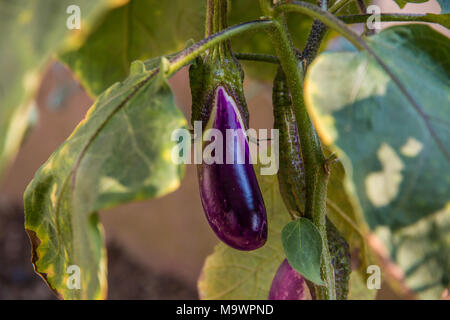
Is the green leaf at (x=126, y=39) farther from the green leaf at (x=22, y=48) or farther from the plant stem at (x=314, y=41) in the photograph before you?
the green leaf at (x=22, y=48)

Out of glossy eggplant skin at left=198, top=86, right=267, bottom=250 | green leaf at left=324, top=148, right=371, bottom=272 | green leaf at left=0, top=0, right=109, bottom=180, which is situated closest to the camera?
green leaf at left=0, top=0, right=109, bottom=180

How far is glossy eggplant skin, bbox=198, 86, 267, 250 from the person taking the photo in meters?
0.33

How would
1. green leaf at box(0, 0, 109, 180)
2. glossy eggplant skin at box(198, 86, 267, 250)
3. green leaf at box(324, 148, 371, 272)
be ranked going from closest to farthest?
green leaf at box(0, 0, 109, 180) → glossy eggplant skin at box(198, 86, 267, 250) → green leaf at box(324, 148, 371, 272)

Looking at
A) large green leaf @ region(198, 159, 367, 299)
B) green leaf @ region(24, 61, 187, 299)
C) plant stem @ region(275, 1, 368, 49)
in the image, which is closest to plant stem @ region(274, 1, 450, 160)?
plant stem @ region(275, 1, 368, 49)

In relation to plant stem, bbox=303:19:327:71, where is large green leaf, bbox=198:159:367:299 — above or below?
below

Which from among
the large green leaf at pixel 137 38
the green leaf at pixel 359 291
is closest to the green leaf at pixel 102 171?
the large green leaf at pixel 137 38

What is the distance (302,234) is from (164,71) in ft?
0.47

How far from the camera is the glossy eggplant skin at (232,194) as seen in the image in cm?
33

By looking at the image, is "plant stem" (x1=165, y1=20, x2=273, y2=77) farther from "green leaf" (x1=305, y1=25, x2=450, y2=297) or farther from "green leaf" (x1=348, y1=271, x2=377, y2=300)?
"green leaf" (x1=348, y1=271, x2=377, y2=300)

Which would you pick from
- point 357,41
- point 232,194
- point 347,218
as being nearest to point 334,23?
point 357,41

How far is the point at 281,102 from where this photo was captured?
1.28ft

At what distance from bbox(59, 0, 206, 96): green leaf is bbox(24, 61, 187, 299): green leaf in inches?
7.8

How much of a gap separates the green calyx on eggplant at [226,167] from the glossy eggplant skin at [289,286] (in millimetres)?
78

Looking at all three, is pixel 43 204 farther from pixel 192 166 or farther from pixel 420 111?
pixel 192 166
